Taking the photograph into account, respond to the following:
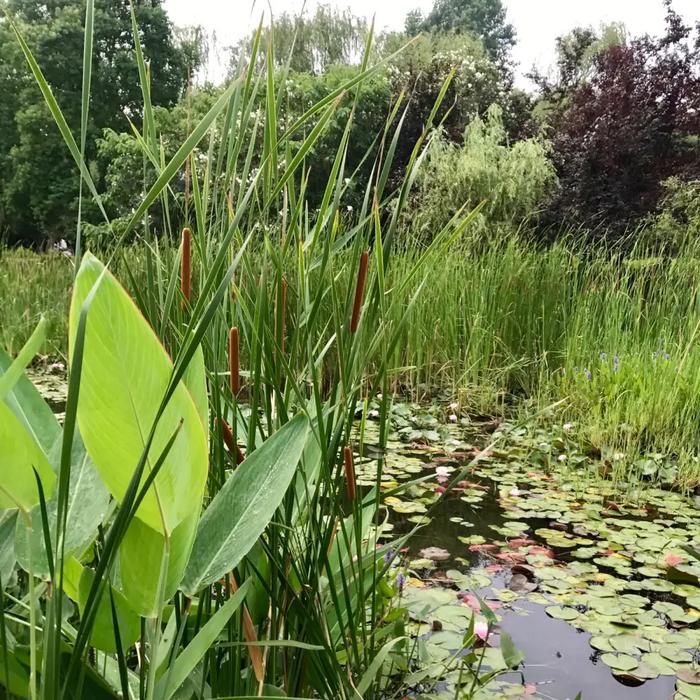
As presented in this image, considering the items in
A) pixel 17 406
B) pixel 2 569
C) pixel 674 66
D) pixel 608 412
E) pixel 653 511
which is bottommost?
pixel 653 511

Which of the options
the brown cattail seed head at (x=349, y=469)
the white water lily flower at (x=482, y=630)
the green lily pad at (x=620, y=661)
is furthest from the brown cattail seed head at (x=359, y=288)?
the green lily pad at (x=620, y=661)

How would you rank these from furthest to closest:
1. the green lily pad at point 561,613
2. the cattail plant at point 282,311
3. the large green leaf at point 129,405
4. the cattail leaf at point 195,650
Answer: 1. the green lily pad at point 561,613
2. the cattail plant at point 282,311
3. the cattail leaf at point 195,650
4. the large green leaf at point 129,405

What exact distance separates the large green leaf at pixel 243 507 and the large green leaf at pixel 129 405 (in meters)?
0.11

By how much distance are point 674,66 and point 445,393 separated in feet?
25.9

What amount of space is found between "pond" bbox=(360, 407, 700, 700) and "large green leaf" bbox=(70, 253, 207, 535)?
46 cm

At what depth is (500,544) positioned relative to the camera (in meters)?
1.77

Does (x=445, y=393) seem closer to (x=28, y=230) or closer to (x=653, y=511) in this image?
(x=653, y=511)

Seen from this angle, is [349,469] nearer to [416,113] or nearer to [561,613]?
[561,613]

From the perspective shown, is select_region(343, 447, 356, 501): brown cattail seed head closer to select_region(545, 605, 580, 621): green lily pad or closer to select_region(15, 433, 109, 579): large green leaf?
select_region(15, 433, 109, 579): large green leaf

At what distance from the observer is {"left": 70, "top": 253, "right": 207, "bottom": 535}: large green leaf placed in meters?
0.31

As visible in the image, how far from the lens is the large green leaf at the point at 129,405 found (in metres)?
0.31

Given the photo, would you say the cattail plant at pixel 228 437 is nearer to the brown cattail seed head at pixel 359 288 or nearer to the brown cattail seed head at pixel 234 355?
the brown cattail seed head at pixel 234 355

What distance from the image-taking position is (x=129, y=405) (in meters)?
0.33

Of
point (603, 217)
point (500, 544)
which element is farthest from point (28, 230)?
point (500, 544)
